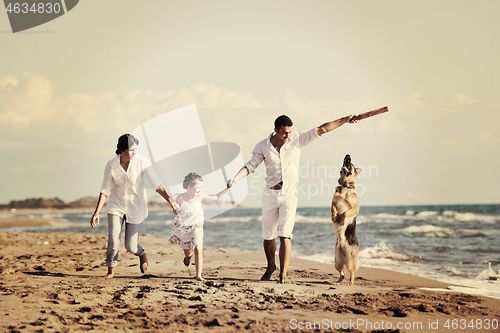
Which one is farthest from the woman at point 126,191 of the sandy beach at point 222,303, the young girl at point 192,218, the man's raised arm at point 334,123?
the man's raised arm at point 334,123

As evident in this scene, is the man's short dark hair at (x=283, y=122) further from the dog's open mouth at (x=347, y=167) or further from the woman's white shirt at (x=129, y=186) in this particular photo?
the woman's white shirt at (x=129, y=186)

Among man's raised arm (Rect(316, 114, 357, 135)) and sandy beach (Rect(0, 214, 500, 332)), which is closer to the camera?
sandy beach (Rect(0, 214, 500, 332))

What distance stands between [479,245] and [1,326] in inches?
598

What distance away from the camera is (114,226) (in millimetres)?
6117

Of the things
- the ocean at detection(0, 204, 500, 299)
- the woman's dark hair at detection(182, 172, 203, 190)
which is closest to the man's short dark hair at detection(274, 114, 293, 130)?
the woman's dark hair at detection(182, 172, 203, 190)

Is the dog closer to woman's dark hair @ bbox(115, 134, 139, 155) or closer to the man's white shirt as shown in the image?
the man's white shirt

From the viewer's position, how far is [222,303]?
4613mm

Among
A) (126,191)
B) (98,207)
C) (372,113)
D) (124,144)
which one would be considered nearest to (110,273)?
(98,207)

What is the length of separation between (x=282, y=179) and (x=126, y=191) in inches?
91.2

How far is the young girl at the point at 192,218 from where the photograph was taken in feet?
19.2

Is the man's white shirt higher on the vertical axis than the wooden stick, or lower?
lower

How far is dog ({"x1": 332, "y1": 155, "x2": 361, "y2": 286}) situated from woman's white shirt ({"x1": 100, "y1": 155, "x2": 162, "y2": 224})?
263 cm

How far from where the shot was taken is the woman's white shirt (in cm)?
613

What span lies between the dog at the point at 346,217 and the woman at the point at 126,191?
249 cm
